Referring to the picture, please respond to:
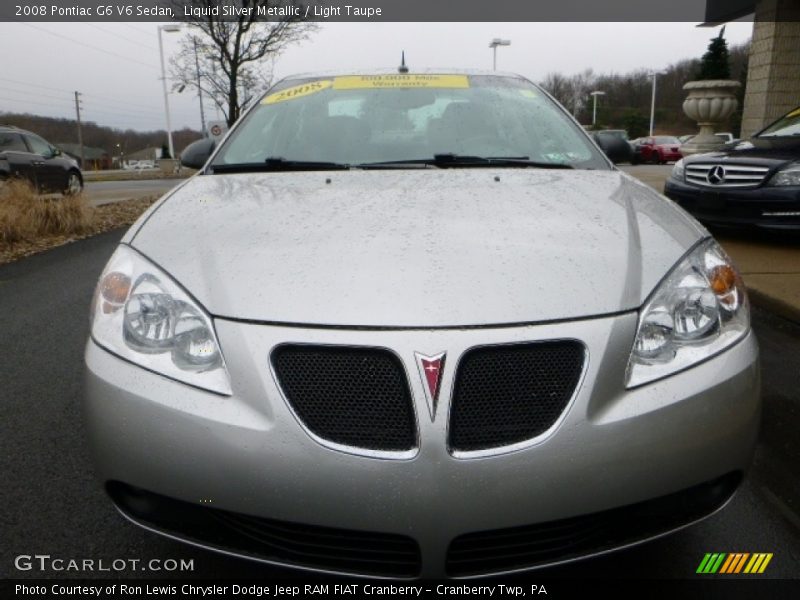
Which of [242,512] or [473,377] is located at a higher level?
[473,377]

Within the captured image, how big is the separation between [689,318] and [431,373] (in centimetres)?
70

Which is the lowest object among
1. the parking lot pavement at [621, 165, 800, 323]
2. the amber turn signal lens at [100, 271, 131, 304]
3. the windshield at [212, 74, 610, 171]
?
the parking lot pavement at [621, 165, 800, 323]

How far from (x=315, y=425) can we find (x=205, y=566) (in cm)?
75

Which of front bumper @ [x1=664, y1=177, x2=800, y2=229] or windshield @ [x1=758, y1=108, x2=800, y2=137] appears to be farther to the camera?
windshield @ [x1=758, y1=108, x2=800, y2=137]

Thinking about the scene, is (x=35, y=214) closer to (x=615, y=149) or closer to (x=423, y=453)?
(x=615, y=149)

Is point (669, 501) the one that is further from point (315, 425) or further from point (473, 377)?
point (315, 425)

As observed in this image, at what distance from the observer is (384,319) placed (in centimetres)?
143

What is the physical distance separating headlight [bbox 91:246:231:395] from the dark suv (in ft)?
36.9

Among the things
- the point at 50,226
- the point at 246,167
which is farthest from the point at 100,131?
the point at 246,167

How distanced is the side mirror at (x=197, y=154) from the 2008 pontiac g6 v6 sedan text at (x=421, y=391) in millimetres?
1397

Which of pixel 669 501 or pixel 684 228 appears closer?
pixel 669 501

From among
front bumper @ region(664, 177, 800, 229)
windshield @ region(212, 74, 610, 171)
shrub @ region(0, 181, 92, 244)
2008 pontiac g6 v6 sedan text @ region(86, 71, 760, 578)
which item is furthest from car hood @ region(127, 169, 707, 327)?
shrub @ region(0, 181, 92, 244)

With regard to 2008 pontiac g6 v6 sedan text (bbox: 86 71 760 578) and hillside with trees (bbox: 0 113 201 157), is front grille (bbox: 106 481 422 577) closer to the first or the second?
2008 pontiac g6 v6 sedan text (bbox: 86 71 760 578)

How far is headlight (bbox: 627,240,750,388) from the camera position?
152 cm
